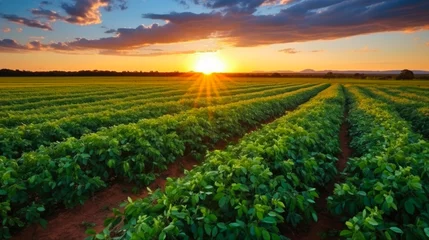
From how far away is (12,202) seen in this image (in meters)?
5.40

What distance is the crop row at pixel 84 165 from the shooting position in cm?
527

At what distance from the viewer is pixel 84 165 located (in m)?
6.82

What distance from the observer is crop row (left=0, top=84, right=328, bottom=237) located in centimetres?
527

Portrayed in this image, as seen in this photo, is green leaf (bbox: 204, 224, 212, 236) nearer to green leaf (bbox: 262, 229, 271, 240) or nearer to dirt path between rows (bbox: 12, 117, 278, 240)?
green leaf (bbox: 262, 229, 271, 240)

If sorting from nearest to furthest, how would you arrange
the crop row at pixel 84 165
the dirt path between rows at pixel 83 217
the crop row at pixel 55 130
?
1. the crop row at pixel 84 165
2. the dirt path between rows at pixel 83 217
3. the crop row at pixel 55 130

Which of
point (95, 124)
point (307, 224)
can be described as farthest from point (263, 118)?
point (307, 224)

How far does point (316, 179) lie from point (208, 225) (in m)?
3.34

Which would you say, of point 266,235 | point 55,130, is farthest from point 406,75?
point 266,235

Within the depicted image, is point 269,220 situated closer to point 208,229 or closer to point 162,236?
point 208,229

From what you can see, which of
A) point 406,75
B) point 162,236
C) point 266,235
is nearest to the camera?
point 162,236

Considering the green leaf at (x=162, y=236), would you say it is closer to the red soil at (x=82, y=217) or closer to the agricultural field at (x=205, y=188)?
the agricultural field at (x=205, y=188)

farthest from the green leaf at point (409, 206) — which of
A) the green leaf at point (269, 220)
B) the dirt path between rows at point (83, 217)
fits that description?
the dirt path between rows at point (83, 217)

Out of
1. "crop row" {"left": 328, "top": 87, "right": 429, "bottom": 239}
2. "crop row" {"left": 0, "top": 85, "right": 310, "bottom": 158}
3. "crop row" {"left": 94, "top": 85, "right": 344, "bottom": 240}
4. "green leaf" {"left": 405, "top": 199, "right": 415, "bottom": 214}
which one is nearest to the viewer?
"crop row" {"left": 94, "top": 85, "right": 344, "bottom": 240}

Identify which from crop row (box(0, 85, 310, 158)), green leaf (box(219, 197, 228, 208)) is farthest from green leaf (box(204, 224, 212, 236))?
crop row (box(0, 85, 310, 158))
